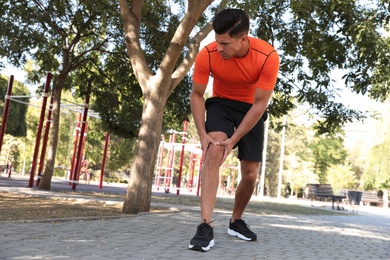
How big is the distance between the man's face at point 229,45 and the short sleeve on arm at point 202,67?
0.81 feet

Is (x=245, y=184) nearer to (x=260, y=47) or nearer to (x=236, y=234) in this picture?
(x=236, y=234)

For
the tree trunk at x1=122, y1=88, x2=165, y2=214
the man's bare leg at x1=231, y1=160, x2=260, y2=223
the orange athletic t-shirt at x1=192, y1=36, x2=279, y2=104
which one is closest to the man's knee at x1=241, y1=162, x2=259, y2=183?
the man's bare leg at x1=231, y1=160, x2=260, y2=223

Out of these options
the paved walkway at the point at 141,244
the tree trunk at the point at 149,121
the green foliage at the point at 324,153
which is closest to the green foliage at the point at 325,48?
the tree trunk at the point at 149,121

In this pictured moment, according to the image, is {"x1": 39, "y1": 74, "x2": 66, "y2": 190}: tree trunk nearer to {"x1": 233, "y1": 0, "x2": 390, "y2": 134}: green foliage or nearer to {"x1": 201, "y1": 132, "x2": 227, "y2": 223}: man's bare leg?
{"x1": 233, "y1": 0, "x2": 390, "y2": 134}: green foliage

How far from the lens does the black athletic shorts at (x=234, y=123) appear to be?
5.13 meters

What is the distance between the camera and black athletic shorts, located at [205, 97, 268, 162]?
5133 mm

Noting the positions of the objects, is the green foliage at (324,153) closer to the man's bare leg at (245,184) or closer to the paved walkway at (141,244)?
the paved walkway at (141,244)

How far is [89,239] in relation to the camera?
498 centimetres

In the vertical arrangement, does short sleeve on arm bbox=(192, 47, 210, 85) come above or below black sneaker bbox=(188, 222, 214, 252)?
above

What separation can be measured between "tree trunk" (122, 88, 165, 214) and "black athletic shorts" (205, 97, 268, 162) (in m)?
3.96

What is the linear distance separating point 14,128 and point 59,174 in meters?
18.6

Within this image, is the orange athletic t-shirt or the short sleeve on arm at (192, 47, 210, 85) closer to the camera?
the orange athletic t-shirt

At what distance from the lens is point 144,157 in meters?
9.22

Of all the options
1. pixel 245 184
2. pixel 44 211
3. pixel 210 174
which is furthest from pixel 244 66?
pixel 44 211
